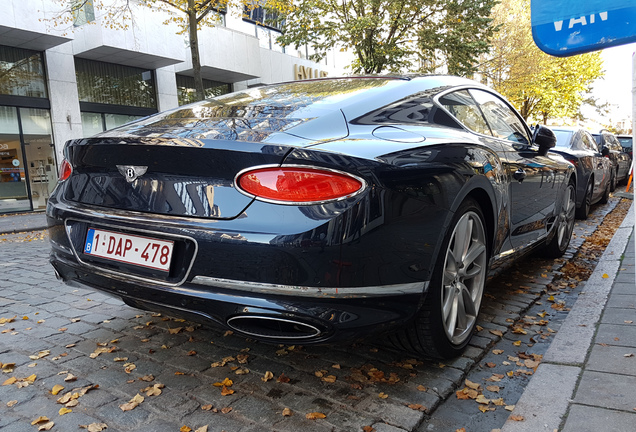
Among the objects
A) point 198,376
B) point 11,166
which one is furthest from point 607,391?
point 11,166

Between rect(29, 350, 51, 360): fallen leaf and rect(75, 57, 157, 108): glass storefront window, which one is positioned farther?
rect(75, 57, 157, 108): glass storefront window

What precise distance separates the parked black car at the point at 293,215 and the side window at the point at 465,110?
0.15 meters

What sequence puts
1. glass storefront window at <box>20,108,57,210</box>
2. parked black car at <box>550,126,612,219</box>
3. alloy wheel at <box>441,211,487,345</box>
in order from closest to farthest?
alloy wheel at <box>441,211,487,345</box>, parked black car at <box>550,126,612,219</box>, glass storefront window at <box>20,108,57,210</box>

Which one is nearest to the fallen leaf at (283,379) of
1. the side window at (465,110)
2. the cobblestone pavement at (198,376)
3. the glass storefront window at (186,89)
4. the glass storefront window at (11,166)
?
the cobblestone pavement at (198,376)

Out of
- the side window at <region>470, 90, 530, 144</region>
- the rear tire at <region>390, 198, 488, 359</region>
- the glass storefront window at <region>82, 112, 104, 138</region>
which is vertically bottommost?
the rear tire at <region>390, 198, 488, 359</region>

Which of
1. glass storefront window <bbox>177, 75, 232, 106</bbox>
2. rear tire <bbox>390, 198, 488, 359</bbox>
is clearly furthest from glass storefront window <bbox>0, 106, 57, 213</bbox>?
rear tire <bbox>390, 198, 488, 359</bbox>

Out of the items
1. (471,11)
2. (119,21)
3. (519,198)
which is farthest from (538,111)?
(519,198)

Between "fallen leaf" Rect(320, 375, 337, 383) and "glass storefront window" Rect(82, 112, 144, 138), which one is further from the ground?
"glass storefront window" Rect(82, 112, 144, 138)

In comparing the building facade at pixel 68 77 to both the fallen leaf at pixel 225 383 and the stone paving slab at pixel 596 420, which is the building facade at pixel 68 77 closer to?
the fallen leaf at pixel 225 383

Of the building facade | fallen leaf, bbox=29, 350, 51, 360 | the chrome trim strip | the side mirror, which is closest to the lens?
the chrome trim strip

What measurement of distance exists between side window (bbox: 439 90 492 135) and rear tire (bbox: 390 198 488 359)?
612mm

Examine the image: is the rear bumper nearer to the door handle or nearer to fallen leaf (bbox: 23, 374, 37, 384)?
fallen leaf (bbox: 23, 374, 37, 384)

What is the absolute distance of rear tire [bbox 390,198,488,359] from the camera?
239 cm

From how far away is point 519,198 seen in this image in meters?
3.44
